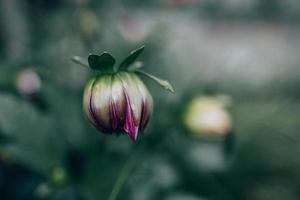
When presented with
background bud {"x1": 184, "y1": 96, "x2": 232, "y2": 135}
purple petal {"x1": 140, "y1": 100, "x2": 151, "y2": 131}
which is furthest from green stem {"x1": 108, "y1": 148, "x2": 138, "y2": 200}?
purple petal {"x1": 140, "y1": 100, "x2": 151, "y2": 131}

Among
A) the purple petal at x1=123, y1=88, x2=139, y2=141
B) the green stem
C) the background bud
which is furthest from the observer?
the background bud

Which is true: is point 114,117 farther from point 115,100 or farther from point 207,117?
point 207,117

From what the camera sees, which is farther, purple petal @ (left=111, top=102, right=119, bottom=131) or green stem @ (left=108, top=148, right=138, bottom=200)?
green stem @ (left=108, top=148, right=138, bottom=200)

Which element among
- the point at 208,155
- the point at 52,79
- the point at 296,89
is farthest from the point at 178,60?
the point at 296,89

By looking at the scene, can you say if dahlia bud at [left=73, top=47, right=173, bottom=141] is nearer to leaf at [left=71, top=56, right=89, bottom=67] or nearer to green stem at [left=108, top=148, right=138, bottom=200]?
leaf at [left=71, top=56, right=89, bottom=67]

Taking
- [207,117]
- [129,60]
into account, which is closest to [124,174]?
[207,117]

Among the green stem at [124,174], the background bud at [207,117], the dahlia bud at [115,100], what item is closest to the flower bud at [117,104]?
the dahlia bud at [115,100]

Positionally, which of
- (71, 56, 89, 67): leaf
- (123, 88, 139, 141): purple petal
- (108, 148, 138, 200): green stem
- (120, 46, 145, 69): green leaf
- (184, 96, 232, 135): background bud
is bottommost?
(108, 148, 138, 200): green stem

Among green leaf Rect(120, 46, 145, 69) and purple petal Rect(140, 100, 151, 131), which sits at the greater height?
green leaf Rect(120, 46, 145, 69)

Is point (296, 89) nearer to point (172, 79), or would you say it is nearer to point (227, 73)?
point (227, 73)
